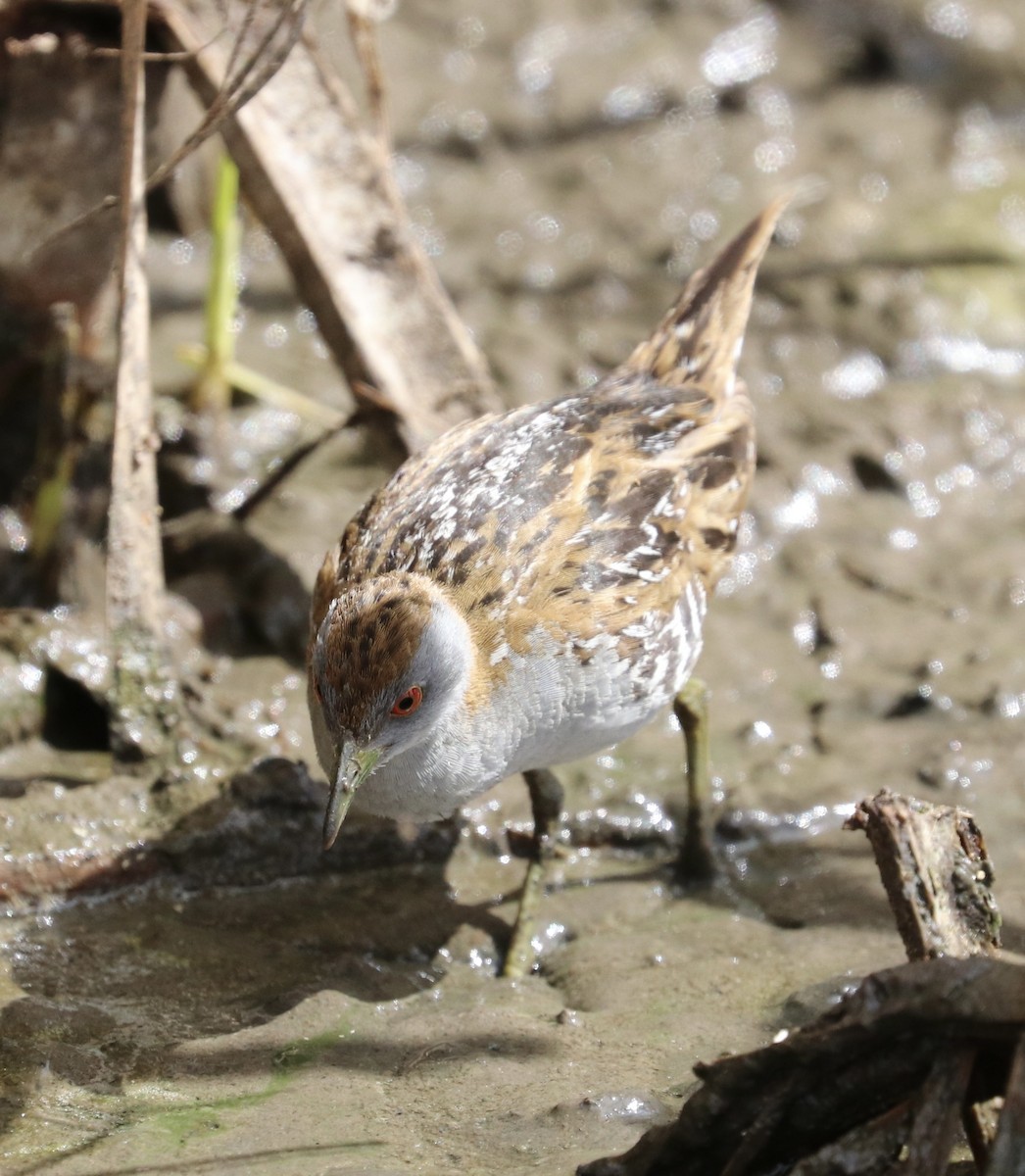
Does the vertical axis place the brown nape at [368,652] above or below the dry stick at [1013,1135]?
above

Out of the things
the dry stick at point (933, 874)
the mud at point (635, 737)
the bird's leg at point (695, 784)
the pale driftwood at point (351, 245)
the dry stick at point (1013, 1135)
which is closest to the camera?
the dry stick at point (1013, 1135)

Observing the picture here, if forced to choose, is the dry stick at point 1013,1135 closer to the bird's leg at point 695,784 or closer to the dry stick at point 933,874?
the dry stick at point 933,874

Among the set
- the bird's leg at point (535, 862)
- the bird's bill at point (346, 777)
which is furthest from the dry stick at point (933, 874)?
the bird's leg at point (535, 862)

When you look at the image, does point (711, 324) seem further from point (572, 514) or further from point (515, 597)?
point (515, 597)

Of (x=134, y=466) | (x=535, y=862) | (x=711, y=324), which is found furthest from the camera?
(x=711, y=324)

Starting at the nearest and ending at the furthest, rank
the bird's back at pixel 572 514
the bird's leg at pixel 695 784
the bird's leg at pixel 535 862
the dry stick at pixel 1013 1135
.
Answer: the dry stick at pixel 1013 1135
the bird's back at pixel 572 514
the bird's leg at pixel 535 862
the bird's leg at pixel 695 784

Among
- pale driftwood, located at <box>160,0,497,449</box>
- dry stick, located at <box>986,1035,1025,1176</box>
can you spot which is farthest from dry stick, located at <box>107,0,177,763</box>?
dry stick, located at <box>986,1035,1025,1176</box>

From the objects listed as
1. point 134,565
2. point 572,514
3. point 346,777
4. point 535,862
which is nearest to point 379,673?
point 346,777

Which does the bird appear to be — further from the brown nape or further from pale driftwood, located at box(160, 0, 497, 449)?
pale driftwood, located at box(160, 0, 497, 449)

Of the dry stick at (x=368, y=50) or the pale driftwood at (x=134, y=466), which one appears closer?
the pale driftwood at (x=134, y=466)
